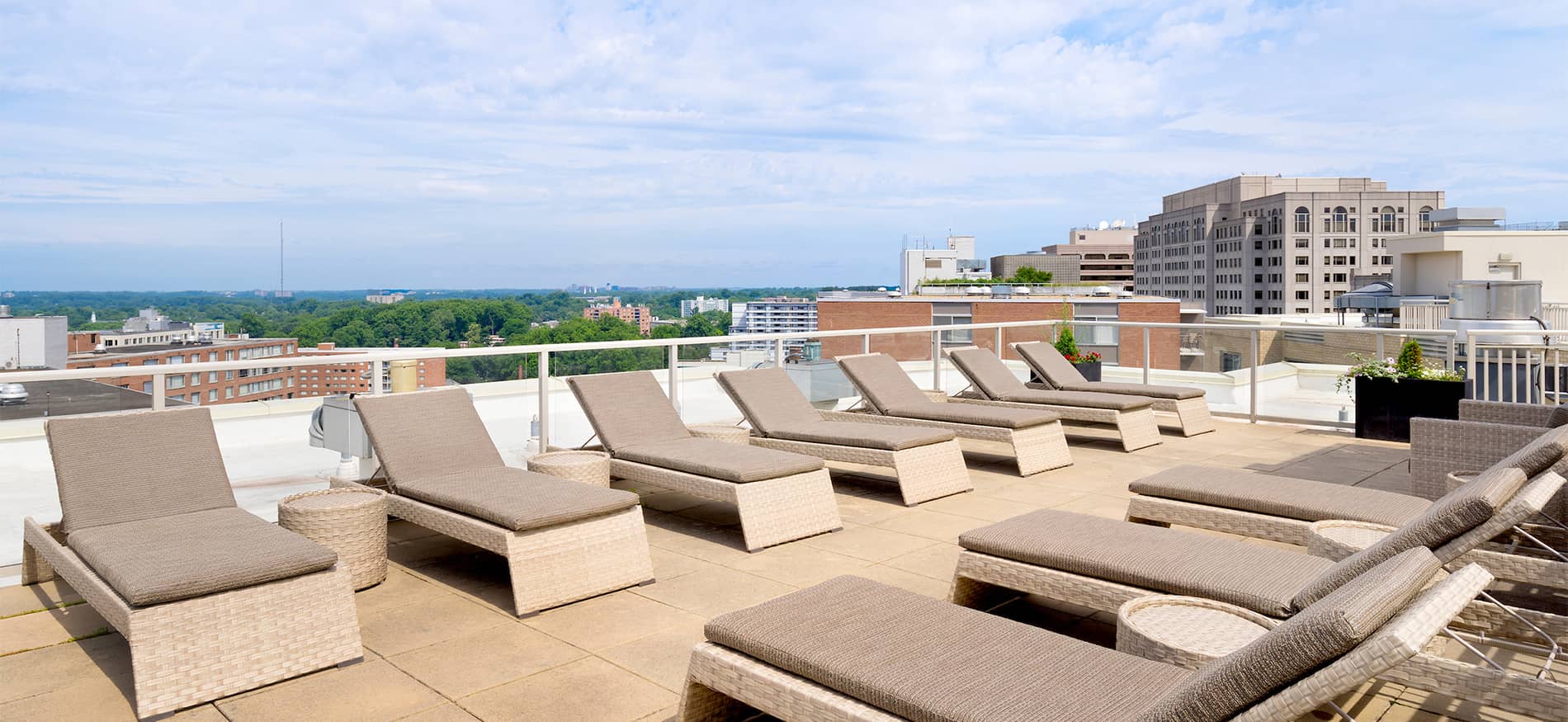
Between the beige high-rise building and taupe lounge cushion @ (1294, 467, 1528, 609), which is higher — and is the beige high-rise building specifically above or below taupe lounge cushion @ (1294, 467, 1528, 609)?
above

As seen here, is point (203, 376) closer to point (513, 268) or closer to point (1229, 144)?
point (513, 268)

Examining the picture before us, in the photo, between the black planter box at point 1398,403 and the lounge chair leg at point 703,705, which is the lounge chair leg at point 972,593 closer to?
the lounge chair leg at point 703,705

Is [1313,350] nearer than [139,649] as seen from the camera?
No

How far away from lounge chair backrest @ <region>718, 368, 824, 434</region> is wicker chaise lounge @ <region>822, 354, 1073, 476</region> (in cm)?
26

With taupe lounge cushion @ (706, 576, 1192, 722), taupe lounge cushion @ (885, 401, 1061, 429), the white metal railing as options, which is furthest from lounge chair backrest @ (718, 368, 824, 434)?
taupe lounge cushion @ (706, 576, 1192, 722)

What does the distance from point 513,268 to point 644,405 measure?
161 feet

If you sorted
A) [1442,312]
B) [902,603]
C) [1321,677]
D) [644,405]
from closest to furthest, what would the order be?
[1321,677]
[902,603]
[644,405]
[1442,312]

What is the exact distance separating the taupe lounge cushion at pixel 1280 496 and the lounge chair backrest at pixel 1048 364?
12.2 feet

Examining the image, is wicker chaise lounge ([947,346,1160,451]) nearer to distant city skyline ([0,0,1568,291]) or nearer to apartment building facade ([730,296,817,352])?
apartment building facade ([730,296,817,352])

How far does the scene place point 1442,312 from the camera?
17469 mm

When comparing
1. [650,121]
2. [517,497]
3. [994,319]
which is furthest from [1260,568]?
[650,121]

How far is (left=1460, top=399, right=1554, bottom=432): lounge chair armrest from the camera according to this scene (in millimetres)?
4895

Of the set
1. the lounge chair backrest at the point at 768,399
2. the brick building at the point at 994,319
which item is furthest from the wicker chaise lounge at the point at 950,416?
the brick building at the point at 994,319

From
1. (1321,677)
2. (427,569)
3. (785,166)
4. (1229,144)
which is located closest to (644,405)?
(427,569)
